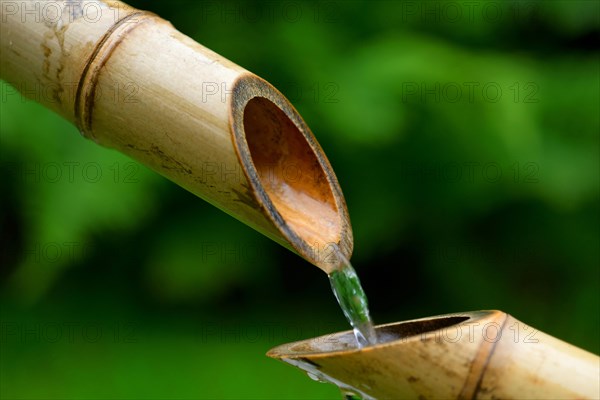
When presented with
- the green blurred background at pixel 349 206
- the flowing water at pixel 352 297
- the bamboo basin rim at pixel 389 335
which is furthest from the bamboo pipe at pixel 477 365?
the green blurred background at pixel 349 206

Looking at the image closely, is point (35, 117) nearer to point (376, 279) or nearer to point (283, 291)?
point (283, 291)

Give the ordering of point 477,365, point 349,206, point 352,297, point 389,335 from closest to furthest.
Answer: point 477,365, point 389,335, point 352,297, point 349,206

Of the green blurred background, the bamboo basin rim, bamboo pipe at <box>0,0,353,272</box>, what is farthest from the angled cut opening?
the green blurred background

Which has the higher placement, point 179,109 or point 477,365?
point 179,109

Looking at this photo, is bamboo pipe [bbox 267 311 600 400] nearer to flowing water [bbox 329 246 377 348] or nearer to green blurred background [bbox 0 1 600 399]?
flowing water [bbox 329 246 377 348]

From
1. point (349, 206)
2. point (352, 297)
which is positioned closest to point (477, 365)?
point (352, 297)

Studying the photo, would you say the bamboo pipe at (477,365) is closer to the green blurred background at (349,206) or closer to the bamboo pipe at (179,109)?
the bamboo pipe at (179,109)

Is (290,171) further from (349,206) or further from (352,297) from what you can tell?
(349,206)
